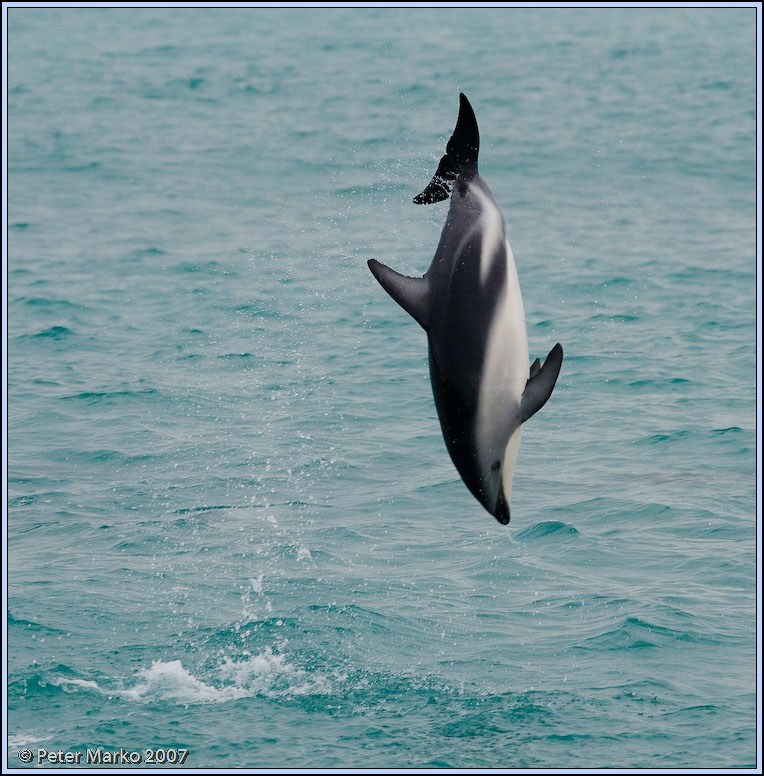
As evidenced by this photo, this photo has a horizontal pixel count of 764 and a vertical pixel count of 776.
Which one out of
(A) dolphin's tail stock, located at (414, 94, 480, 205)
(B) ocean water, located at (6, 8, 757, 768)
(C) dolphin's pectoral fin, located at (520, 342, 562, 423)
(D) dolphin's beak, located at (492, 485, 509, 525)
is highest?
(A) dolphin's tail stock, located at (414, 94, 480, 205)

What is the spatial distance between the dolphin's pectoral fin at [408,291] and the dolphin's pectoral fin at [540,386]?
60 cm

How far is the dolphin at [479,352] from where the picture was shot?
6523mm

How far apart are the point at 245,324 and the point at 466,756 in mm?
12757

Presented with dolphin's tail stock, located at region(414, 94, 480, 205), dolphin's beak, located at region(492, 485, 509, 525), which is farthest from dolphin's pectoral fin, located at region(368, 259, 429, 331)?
dolphin's beak, located at region(492, 485, 509, 525)

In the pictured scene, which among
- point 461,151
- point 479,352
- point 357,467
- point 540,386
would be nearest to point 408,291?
point 479,352

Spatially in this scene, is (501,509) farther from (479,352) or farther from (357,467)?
(357,467)

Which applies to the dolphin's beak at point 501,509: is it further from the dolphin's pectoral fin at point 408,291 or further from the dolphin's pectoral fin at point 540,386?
the dolphin's pectoral fin at point 408,291

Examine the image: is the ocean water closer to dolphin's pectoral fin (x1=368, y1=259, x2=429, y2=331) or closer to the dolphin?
the dolphin

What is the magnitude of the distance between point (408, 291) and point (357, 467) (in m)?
10.8

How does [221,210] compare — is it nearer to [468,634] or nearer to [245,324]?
[245,324]

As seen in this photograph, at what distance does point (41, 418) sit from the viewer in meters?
19.3

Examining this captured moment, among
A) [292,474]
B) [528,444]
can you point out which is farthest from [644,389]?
[292,474]

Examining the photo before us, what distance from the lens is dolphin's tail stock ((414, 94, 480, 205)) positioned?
23.1 feet

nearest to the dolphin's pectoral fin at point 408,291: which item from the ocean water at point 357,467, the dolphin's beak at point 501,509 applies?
the dolphin's beak at point 501,509
